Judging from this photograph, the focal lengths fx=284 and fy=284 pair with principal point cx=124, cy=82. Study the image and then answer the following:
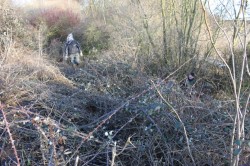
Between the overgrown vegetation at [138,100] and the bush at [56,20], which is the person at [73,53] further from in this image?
the bush at [56,20]

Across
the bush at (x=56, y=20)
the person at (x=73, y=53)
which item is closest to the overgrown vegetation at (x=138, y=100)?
the person at (x=73, y=53)

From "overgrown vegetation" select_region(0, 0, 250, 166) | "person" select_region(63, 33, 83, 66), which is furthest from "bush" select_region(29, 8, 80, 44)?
"person" select_region(63, 33, 83, 66)

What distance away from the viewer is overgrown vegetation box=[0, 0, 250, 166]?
2.43 meters

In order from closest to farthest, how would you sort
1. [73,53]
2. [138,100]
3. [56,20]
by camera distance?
[138,100] < [73,53] < [56,20]

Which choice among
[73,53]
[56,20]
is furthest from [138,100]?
[56,20]

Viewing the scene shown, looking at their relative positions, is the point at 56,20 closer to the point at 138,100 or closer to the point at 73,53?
the point at 73,53

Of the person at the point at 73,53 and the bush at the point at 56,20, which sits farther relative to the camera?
the bush at the point at 56,20

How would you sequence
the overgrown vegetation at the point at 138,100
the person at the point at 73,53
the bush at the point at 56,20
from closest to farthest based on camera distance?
the overgrown vegetation at the point at 138,100, the person at the point at 73,53, the bush at the point at 56,20

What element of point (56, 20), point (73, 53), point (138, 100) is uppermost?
point (56, 20)

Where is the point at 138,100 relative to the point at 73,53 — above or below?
below

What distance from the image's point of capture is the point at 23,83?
3.80 meters

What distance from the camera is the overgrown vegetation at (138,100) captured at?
7.98 ft

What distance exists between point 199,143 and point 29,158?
1.62m

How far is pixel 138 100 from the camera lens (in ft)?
11.5
